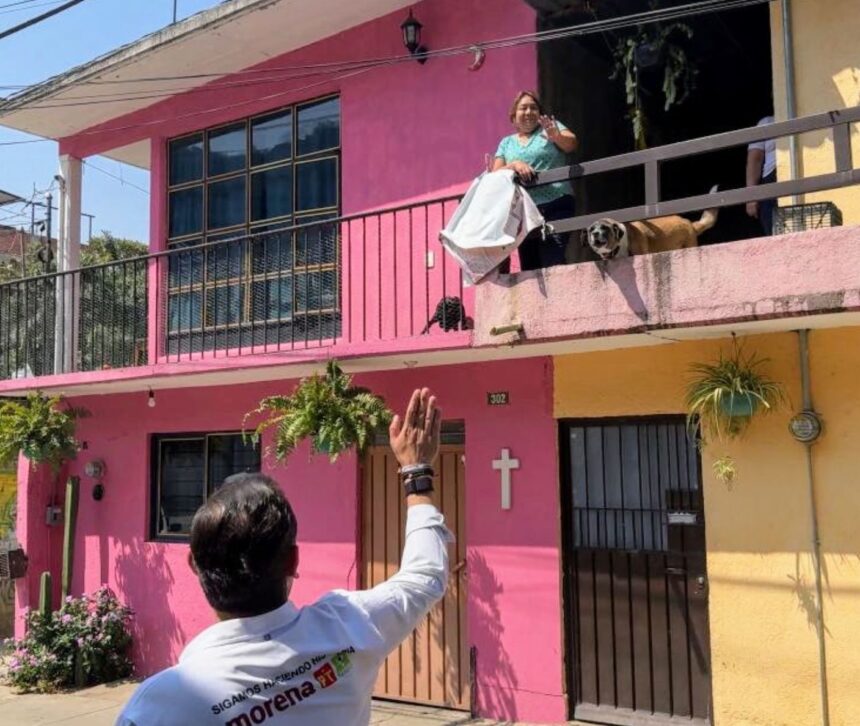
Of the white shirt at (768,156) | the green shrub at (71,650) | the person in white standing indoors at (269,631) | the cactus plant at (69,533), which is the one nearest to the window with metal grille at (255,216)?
the cactus plant at (69,533)

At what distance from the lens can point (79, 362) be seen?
10328mm

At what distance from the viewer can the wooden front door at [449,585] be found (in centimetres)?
Answer: 750

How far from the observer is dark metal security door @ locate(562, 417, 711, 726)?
6.41m

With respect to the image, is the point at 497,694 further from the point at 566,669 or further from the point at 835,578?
the point at 835,578

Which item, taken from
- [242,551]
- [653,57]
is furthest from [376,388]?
[242,551]

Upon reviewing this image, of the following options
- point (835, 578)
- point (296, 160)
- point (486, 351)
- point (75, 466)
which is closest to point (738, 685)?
point (835, 578)

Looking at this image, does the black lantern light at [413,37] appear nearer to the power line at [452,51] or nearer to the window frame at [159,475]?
the power line at [452,51]

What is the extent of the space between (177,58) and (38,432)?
13.2 feet

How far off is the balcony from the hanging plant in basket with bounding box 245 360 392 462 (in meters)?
0.30

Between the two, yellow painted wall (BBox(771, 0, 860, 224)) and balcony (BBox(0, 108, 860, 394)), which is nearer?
balcony (BBox(0, 108, 860, 394))

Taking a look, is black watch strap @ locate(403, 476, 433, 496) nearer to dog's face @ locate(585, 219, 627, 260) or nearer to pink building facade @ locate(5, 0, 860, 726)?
pink building facade @ locate(5, 0, 860, 726)

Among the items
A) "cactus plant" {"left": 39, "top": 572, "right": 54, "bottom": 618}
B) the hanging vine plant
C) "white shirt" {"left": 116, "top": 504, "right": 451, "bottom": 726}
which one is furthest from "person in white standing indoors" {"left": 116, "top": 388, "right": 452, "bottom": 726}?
"cactus plant" {"left": 39, "top": 572, "right": 54, "bottom": 618}

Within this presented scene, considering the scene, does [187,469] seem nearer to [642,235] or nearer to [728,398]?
[642,235]

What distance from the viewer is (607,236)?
5809 mm
